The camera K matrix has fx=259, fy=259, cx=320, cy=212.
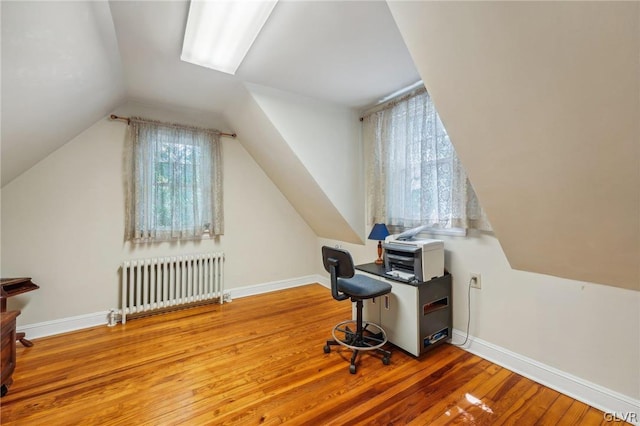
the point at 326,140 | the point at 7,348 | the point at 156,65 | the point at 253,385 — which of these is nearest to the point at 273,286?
the point at 253,385

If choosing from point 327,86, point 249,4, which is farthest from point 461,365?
point 249,4

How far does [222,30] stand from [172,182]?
206 cm

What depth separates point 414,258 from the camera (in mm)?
2256

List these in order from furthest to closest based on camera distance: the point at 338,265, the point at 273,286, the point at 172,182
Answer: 1. the point at 273,286
2. the point at 172,182
3. the point at 338,265

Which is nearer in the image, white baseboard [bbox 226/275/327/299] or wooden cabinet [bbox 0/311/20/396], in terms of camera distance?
wooden cabinet [bbox 0/311/20/396]

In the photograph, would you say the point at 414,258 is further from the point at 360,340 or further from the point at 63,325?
the point at 63,325

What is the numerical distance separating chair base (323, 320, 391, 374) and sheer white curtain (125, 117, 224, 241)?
7.03 ft

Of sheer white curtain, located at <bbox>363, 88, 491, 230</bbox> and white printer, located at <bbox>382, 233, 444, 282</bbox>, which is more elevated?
sheer white curtain, located at <bbox>363, 88, 491, 230</bbox>

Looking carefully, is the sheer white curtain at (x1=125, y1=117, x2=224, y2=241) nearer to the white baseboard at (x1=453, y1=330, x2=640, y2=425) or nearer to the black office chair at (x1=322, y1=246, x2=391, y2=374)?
the black office chair at (x1=322, y1=246, x2=391, y2=374)

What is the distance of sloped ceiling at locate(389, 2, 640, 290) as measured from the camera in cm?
102

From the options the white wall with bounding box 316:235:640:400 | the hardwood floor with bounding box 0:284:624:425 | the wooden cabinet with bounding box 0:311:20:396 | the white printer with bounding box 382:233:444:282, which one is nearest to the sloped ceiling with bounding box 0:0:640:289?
the white wall with bounding box 316:235:640:400

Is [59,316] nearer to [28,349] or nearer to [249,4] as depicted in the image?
[28,349]

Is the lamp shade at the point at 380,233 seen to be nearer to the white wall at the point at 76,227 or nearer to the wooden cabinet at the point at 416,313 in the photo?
the wooden cabinet at the point at 416,313

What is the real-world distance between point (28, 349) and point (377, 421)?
10.4 ft
